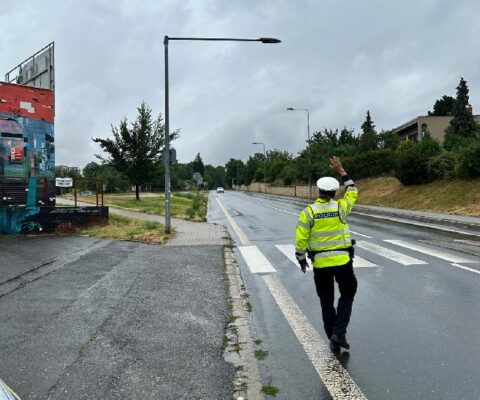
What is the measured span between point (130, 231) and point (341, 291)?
37.1ft

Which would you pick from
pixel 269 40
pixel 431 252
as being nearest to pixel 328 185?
pixel 431 252

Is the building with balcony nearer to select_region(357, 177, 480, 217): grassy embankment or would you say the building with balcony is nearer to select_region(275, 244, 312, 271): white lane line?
select_region(357, 177, 480, 217): grassy embankment

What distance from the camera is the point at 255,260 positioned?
10273 millimetres

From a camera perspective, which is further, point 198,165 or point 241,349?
point 198,165

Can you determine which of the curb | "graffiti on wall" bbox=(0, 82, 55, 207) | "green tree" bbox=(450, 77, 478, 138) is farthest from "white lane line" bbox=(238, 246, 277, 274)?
"green tree" bbox=(450, 77, 478, 138)

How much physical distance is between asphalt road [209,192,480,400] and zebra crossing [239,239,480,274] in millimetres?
38

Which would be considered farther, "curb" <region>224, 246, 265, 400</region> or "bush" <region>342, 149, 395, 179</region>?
"bush" <region>342, 149, 395, 179</region>

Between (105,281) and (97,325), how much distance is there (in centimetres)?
255

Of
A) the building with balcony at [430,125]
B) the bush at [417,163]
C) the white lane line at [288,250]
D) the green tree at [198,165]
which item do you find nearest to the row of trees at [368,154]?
the bush at [417,163]

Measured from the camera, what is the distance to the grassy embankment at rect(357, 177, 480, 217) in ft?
79.4

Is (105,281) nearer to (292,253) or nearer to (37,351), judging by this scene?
(37,351)

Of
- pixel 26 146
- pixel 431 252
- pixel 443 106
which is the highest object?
pixel 443 106

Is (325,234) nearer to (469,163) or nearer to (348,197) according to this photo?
(348,197)

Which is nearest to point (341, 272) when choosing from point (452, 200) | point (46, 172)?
point (46, 172)
